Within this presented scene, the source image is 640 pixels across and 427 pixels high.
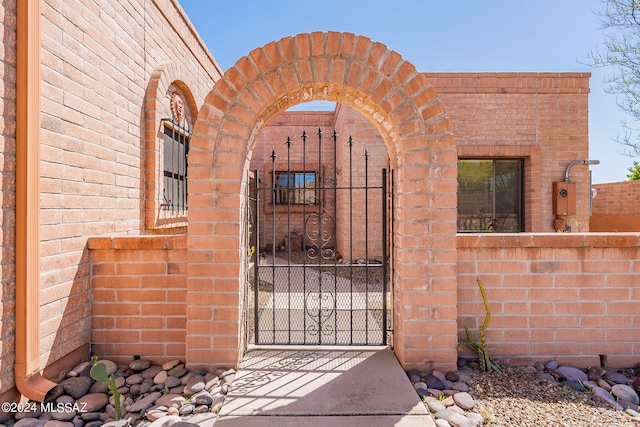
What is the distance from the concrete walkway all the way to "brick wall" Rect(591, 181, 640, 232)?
1038cm

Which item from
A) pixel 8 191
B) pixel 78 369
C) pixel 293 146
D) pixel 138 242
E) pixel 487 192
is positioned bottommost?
pixel 78 369

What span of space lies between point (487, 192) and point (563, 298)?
4564mm

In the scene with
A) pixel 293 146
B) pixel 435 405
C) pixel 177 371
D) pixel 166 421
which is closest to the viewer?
pixel 166 421

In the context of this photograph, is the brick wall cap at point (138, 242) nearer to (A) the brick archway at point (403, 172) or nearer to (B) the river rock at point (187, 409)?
(A) the brick archway at point (403, 172)

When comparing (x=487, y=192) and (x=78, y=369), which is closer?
(x=78, y=369)

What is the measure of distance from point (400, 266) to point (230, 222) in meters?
1.39

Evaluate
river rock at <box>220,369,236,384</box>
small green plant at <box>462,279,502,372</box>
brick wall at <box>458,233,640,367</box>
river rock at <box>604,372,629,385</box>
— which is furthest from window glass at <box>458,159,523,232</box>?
river rock at <box>220,369,236,384</box>

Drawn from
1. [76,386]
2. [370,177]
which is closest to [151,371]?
[76,386]

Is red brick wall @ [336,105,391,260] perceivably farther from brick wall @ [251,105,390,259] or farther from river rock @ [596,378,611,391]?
river rock @ [596,378,611,391]

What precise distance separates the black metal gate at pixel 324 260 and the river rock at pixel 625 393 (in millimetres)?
1663

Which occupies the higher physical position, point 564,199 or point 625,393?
point 564,199

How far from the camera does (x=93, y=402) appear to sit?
7.25 feet

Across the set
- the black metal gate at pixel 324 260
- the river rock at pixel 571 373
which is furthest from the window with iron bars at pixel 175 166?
the river rock at pixel 571 373

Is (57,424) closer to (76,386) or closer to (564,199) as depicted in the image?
(76,386)
